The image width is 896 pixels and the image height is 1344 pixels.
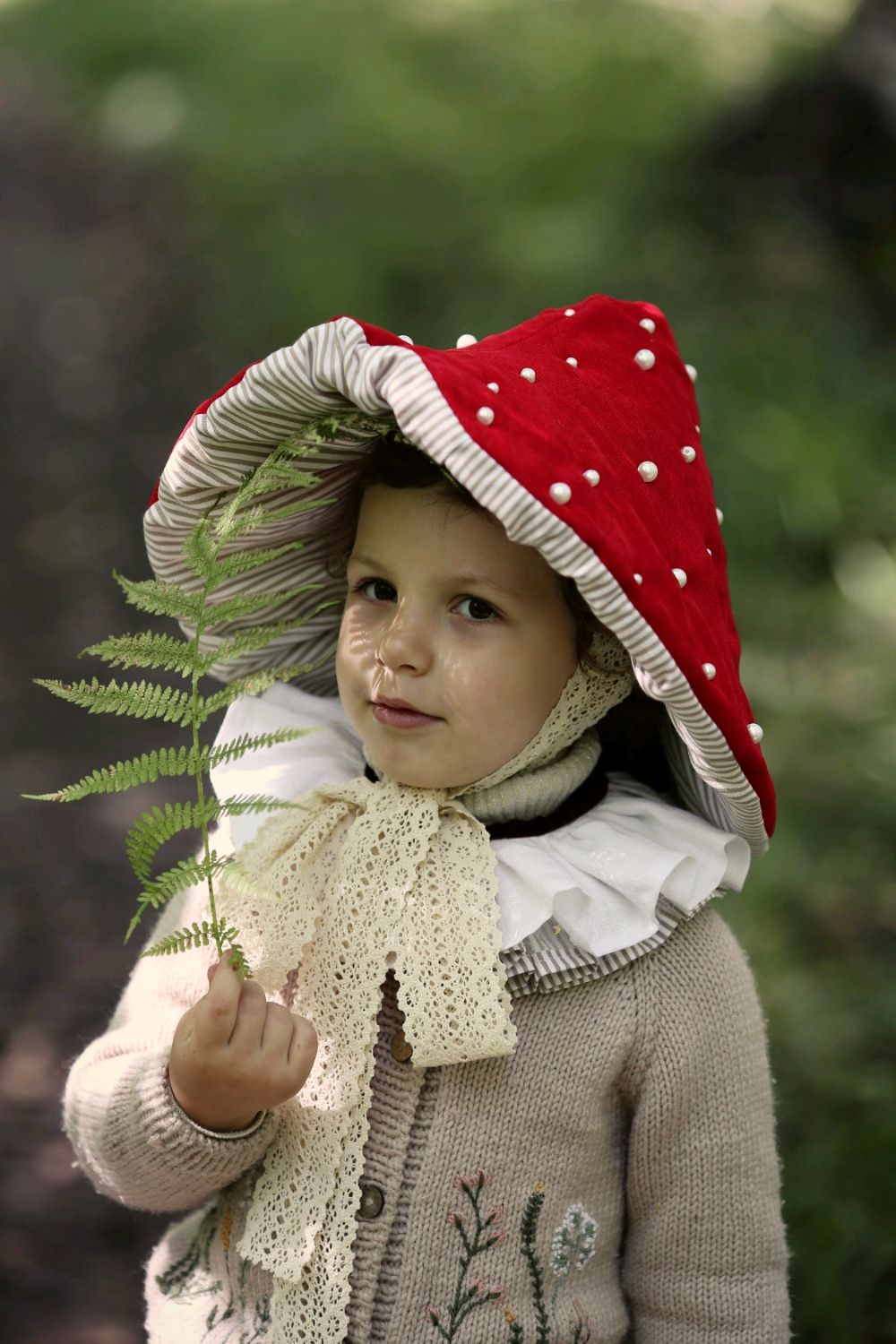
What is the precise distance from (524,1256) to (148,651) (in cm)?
83

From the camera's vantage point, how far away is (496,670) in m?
1.53

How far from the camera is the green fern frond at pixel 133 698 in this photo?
1.34m

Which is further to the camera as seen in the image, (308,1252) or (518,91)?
(518,91)

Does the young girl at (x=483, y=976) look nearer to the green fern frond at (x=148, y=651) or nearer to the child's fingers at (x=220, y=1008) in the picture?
the child's fingers at (x=220, y=1008)

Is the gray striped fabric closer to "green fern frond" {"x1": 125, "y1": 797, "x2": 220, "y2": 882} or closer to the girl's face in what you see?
the girl's face

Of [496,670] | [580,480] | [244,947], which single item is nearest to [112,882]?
[244,947]

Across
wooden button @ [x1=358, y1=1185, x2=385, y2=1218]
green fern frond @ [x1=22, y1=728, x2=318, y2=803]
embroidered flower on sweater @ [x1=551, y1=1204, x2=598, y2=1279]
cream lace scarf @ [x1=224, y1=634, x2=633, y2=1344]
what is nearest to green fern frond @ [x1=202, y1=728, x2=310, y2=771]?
green fern frond @ [x1=22, y1=728, x2=318, y2=803]

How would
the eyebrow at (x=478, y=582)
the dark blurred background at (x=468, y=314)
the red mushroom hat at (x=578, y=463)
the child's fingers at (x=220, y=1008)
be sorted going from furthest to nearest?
the dark blurred background at (x=468, y=314) < the eyebrow at (x=478, y=582) < the child's fingers at (x=220, y=1008) < the red mushroom hat at (x=578, y=463)

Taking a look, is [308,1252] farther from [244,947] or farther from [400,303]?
[400,303]

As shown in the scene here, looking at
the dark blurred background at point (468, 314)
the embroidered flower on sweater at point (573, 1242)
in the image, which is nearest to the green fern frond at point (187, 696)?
the embroidered flower on sweater at point (573, 1242)

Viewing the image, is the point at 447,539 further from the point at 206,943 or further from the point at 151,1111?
the point at 151,1111

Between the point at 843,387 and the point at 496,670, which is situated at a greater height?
the point at 843,387

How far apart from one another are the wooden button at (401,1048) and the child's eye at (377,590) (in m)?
0.52

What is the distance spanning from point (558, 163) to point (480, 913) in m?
4.56
